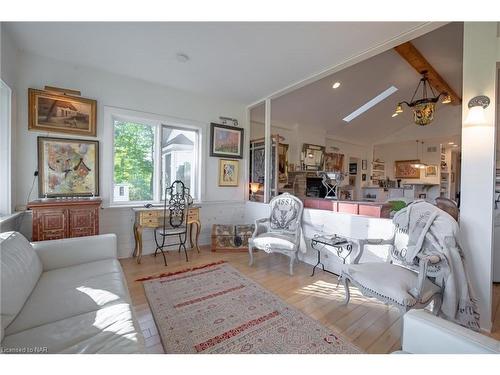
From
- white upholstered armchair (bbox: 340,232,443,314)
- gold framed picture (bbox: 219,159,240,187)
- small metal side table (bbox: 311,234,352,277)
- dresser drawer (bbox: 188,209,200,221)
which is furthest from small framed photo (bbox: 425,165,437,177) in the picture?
dresser drawer (bbox: 188,209,200,221)

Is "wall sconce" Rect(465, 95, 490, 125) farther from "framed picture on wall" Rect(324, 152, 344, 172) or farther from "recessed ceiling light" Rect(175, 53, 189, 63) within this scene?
"framed picture on wall" Rect(324, 152, 344, 172)

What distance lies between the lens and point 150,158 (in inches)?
152

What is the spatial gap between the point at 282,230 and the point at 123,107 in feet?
10.1

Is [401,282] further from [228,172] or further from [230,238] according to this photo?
[228,172]

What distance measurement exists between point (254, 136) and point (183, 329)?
433cm

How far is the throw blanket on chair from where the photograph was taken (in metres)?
1.72

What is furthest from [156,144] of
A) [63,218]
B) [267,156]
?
[267,156]

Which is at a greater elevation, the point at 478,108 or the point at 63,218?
the point at 478,108

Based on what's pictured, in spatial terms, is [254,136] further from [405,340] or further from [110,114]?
[405,340]

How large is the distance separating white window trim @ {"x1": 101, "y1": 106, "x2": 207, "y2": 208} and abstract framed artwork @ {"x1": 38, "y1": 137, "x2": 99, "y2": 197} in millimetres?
125

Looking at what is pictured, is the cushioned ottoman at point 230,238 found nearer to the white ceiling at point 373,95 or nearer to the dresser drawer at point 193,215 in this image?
the dresser drawer at point 193,215
